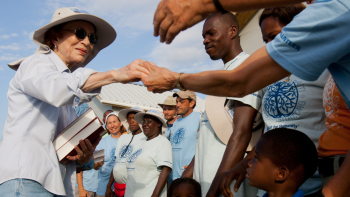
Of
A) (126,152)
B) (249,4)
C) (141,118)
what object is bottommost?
(126,152)

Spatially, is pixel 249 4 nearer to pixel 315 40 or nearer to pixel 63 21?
pixel 315 40

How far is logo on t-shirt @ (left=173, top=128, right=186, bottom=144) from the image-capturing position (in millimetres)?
4696

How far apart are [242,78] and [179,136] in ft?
10.7

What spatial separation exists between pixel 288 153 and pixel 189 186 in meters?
1.42

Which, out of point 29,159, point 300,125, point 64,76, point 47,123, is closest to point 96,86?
point 64,76

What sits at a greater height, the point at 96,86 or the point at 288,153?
the point at 96,86

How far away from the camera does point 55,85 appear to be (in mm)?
1879

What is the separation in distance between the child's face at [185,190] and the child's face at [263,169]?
1.14 meters

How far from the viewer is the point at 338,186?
4.30 ft

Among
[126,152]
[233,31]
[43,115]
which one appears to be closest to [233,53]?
[233,31]

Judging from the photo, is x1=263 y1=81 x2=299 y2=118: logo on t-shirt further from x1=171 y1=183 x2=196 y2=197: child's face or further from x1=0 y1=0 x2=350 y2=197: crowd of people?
x1=171 y1=183 x2=196 y2=197: child's face

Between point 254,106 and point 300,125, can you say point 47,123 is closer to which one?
point 254,106

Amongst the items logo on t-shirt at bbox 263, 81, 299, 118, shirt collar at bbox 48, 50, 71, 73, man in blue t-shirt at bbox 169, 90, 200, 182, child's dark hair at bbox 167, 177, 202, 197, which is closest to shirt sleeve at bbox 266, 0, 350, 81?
logo on t-shirt at bbox 263, 81, 299, 118

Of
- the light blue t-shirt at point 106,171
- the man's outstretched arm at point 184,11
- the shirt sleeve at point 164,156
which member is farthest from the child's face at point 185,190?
the light blue t-shirt at point 106,171
